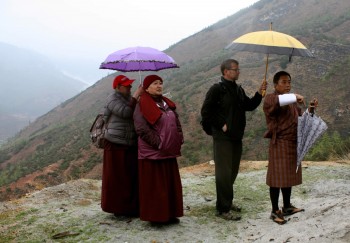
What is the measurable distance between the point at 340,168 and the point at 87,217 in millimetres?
5296

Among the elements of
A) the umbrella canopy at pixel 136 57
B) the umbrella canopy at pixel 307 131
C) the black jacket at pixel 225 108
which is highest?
the umbrella canopy at pixel 136 57

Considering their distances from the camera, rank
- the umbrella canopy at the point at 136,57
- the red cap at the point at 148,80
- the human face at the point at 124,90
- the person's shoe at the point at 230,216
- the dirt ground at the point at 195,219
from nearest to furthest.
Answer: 1. the dirt ground at the point at 195,219
2. the red cap at the point at 148,80
3. the umbrella canopy at the point at 136,57
4. the human face at the point at 124,90
5. the person's shoe at the point at 230,216

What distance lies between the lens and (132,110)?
4648 mm

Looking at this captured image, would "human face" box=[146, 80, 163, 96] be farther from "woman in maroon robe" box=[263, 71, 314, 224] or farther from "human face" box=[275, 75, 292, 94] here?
"human face" box=[275, 75, 292, 94]

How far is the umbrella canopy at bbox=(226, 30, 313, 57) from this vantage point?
4316 millimetres

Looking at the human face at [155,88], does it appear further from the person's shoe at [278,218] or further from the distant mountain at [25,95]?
the distant mountain at [25,95]

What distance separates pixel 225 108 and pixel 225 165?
2.32 feet

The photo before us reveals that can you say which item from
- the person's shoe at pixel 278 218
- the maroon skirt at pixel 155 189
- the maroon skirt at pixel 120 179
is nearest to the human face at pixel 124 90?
the maroon skirt at pixel 120 179

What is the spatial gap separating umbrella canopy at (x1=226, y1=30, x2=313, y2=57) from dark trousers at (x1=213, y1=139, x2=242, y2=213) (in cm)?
117

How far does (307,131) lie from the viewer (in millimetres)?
4297

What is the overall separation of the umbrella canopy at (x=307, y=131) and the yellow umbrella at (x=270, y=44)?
81cm

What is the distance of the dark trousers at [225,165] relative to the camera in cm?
475

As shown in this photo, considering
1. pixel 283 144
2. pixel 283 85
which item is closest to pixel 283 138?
pixel 283 144

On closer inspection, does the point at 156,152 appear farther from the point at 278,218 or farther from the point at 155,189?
the point at 278,218
